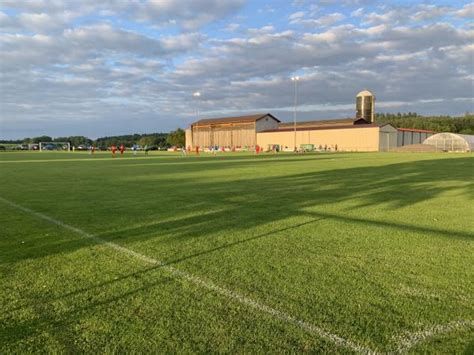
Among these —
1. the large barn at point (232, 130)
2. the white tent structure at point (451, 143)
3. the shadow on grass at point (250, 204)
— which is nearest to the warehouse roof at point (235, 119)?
the large barn at point (232, 130)

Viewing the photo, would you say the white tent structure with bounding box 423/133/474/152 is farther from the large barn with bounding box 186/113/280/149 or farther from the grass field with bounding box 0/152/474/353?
the grass field with bounding box 0/152/474/353

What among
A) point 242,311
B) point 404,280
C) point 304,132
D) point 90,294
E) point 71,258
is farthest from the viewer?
point 304,132

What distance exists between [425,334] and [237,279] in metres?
2.24

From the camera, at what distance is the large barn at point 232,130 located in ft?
318

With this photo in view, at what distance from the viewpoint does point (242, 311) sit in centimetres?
420

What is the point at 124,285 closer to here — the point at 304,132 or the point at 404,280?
the point at 404,280

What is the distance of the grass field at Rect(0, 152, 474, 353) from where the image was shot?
3.70 m

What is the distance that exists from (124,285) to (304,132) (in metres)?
84.3

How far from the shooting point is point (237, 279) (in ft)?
16.8

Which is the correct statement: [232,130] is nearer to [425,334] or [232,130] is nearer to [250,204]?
[250,204]

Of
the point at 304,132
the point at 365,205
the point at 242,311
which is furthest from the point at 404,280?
the point at 304,132

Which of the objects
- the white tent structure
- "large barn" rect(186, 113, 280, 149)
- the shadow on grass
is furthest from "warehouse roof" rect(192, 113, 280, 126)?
the shadow on grass

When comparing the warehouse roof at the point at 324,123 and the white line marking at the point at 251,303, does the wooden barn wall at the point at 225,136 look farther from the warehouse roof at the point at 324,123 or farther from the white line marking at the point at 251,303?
the white line marking at the point at 251,303

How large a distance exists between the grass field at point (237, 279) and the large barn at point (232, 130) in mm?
86913
